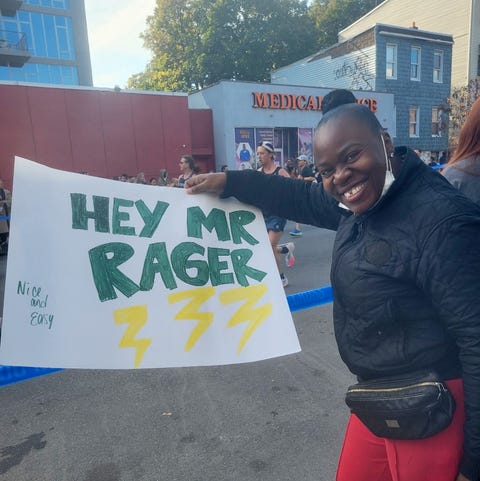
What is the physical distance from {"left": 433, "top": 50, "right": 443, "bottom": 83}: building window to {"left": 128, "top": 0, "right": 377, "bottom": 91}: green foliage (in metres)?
15.3

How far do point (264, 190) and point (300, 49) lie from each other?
1549 inches

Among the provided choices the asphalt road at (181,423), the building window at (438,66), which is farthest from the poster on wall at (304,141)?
the asphalt road at (181,423)

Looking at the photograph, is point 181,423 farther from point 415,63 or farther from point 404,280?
point 415,63

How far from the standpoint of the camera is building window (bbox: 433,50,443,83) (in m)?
24.1

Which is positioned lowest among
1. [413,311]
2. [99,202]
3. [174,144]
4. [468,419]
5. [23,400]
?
[23,400]

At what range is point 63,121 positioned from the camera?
1686 cm

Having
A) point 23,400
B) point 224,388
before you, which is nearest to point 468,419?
point 224,388

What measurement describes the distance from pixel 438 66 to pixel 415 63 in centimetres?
175

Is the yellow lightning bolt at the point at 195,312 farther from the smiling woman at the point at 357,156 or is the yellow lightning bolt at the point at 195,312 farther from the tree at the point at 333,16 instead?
the tree at the point at 333,16

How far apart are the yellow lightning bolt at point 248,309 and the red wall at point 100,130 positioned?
16.8m

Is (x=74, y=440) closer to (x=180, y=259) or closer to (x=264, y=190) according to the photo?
(x=180, y=259)

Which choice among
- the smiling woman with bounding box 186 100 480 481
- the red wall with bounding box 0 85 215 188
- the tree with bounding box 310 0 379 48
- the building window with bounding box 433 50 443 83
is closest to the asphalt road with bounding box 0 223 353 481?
the smiling woman with bounding box 186 100 480 481

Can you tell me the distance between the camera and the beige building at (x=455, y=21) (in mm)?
24438

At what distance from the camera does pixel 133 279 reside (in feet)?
5.79
